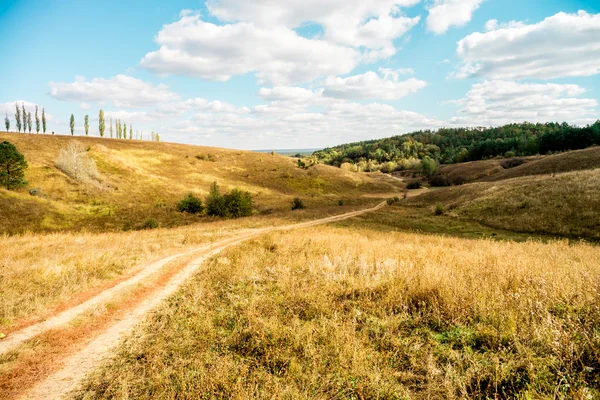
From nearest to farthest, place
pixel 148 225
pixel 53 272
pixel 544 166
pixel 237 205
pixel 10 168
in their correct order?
pixel 53 272
pixel 148 225
pixel 10 168
pixel 237 205
pixel 544 166

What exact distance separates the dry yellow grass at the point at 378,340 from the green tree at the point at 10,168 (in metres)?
Result: 55.1

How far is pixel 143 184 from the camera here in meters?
64.6

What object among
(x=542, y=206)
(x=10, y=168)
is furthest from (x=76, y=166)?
(x=542, y=206)

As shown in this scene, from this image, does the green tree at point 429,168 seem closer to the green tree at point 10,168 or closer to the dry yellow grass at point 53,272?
the dry yellow grass at point 53,272

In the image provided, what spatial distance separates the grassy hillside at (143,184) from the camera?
40.9 metres

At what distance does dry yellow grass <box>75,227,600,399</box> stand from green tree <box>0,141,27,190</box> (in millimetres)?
55112

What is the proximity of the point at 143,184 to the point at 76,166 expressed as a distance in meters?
12.5

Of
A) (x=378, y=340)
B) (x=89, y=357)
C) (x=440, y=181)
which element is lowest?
(x=89, y=357)

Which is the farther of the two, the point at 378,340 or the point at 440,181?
the point at 440,181

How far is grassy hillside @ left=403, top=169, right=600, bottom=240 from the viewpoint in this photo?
27.7 metres

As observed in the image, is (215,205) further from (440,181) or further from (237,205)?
(440,181)

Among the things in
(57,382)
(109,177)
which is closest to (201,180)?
(109,177)

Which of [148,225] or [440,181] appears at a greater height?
[440,181]

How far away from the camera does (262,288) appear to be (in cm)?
938
